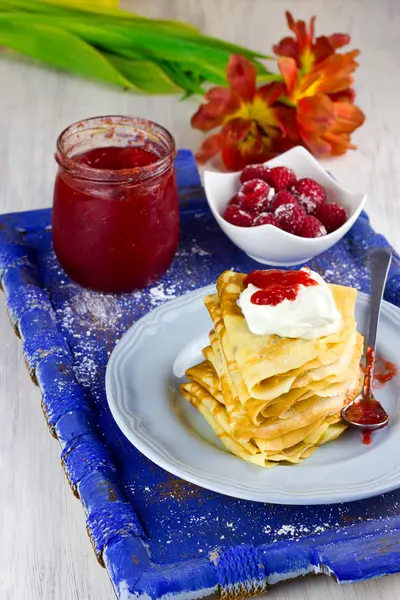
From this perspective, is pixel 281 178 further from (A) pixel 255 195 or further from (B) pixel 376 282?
(B) pixel 376 282

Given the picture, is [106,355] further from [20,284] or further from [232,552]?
[232,552]

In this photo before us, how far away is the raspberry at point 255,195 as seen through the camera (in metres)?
1.86

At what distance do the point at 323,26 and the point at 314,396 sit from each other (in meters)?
2.00

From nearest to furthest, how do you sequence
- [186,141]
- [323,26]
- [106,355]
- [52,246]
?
[106,355]
[52,246]
[186,141]
[323,26]

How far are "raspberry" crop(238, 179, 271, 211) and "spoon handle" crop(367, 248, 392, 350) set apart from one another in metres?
0.26

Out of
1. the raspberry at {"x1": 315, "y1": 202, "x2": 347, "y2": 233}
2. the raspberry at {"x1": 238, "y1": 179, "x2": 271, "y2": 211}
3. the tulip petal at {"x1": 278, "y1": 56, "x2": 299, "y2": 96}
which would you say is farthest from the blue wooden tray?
the tulip petal at {"x1": 278, "y1": 56, "x2": 299, "y2": 96}

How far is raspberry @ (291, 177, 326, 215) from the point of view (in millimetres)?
1865

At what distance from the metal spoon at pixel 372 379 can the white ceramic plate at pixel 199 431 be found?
21 millimetres

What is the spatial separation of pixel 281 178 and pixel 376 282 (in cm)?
35

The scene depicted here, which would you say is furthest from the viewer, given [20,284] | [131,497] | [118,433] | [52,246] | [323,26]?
[323,26]

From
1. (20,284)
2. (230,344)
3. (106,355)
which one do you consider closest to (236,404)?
(230,344)

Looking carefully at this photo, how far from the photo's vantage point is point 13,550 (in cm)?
136

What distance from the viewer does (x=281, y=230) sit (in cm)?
174

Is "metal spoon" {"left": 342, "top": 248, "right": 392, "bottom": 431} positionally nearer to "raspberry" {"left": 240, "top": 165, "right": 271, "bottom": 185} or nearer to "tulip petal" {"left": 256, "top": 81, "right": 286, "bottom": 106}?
"raspberry" {"left": 240, "top": 165, "right": 271, "bottom": 185}
